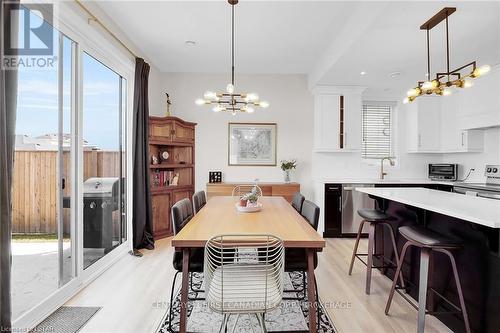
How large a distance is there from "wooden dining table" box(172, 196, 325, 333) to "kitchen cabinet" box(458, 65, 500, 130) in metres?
3.34

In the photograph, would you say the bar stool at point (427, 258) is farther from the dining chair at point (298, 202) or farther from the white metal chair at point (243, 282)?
the dining chair at point (298, 202)

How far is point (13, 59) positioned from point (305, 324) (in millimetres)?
2740

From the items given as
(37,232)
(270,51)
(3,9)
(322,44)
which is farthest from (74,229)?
(322,44)

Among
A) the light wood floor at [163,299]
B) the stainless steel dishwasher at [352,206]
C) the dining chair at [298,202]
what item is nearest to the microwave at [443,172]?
the stainless steel dishwasher at [352,206]

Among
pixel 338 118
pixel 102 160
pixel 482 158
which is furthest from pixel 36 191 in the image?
pixel 482 158

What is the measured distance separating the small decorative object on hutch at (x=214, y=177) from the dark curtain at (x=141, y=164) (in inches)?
52.5

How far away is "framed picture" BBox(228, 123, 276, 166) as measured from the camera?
5.07 meters

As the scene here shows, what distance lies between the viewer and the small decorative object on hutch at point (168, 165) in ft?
13.7

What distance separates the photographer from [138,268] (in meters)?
3.17

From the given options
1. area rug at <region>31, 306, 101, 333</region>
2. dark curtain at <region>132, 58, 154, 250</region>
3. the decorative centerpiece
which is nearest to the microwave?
the decorative centerpiece

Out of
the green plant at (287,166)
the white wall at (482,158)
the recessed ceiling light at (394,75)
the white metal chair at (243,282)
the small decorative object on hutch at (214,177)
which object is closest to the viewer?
the white metal chair at (243,282)

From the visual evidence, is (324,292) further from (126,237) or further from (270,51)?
(270,51)

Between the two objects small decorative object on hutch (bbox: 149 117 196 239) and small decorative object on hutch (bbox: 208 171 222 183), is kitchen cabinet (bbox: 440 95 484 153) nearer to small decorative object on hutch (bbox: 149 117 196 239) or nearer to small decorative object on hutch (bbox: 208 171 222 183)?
small decorative object on hutch (bbox: 208 171 222 183)

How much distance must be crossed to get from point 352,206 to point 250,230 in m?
3.01
